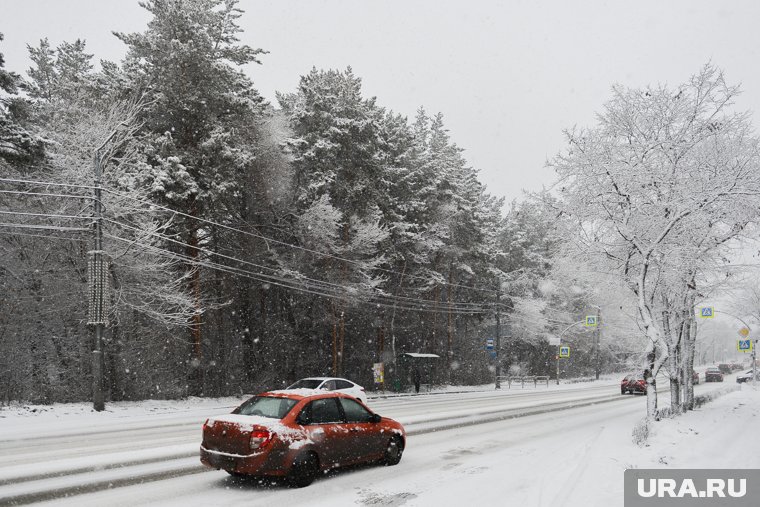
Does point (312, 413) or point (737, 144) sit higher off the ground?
point (737, 144)

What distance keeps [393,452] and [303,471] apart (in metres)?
2.59

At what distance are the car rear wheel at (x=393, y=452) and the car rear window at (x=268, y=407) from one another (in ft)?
7.74

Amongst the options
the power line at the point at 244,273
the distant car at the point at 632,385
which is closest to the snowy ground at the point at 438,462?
the power line at the point at 244,273

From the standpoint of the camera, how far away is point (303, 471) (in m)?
9.61

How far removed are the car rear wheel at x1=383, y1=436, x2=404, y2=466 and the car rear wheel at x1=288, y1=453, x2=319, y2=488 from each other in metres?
2.09

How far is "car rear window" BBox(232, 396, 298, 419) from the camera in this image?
10094 mm

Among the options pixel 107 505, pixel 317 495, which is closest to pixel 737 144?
pixel 317 495

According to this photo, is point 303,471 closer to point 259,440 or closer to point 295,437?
point 295,437

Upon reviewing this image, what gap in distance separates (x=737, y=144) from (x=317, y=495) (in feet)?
52.4

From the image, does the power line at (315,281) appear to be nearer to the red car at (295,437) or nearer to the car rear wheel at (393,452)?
the red car at (295,437)

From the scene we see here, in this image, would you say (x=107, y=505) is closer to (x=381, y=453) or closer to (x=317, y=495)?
(x=317, y=495)

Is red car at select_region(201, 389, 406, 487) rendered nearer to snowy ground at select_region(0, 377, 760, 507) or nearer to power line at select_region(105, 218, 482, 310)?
snowy ground at select_region(0, 377, 760, 507)

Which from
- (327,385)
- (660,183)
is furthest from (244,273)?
(660,183)

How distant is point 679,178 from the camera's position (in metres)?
18.2
